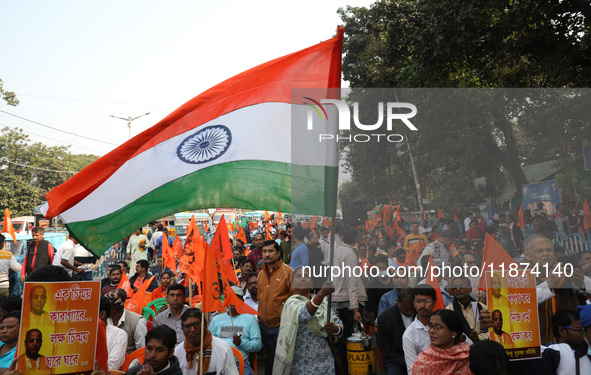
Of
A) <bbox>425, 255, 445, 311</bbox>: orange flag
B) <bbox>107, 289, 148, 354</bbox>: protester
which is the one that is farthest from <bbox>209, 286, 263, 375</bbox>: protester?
<bbox>425, 255, 445, 311</bbox>: orange flag

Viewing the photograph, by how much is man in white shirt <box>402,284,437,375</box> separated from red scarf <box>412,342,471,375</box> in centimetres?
51

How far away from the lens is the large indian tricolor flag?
4.41 metres

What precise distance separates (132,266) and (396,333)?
23.9 ft

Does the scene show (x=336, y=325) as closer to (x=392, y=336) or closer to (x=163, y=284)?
(x=392, y=336)

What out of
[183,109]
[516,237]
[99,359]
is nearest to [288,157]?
[183,109]

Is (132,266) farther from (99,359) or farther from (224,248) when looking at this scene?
(99,359)

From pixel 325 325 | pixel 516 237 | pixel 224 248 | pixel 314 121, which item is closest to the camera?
pixel 325 325

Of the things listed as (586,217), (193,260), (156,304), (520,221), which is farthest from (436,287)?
(520,221)

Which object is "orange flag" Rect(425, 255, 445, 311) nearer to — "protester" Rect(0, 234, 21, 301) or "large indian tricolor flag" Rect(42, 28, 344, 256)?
"large indian tricolor flag" Rect(42, 28, 344, 256)

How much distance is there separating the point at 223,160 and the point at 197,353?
→ 1757 mm

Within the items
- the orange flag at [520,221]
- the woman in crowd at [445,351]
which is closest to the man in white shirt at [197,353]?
the woman in crowd at [445,351]

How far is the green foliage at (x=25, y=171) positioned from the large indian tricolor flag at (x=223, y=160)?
117 ft

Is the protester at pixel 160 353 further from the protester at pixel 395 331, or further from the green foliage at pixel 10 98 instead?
the green foliage at pixel 10 98

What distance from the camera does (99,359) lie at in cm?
343
